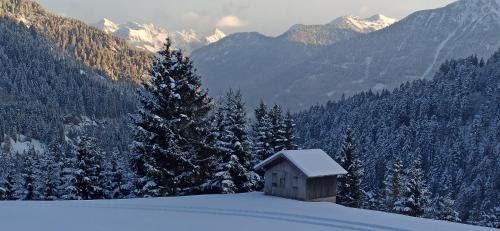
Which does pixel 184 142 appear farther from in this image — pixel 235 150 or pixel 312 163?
pixel 312 163

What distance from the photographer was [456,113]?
18112 centimetres

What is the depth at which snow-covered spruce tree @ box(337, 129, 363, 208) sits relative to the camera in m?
44.7

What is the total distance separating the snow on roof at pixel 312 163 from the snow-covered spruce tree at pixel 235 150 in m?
8.11

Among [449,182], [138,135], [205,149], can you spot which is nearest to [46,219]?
[138,135]

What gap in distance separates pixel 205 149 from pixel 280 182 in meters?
8.57

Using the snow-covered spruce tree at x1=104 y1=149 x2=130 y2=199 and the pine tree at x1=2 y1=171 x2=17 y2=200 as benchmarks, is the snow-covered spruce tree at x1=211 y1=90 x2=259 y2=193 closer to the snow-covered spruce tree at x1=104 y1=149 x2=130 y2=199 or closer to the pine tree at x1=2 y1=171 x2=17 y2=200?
the snow-covered spruce tree at x1=104 y1=149 x2=130 y2=199

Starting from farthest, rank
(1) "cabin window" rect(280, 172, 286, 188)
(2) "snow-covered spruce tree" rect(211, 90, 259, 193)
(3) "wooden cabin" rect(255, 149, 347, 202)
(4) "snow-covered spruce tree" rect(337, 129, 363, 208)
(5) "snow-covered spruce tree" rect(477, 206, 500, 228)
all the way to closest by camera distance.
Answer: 1. (5) "snow-covered spruce tree" rect(477, 206, 500, 228)
2. (4) "snow-covered spruce tree" rect(337, 129, 363, 208)
3. (2) "snow-covered spruce tree" rect(211, 90, 259, 193)
4. (1) "cabin window" rect(280, 172, 286, 188)
5. (3) "wooden cabin" rect(255, 149, 347, 202)

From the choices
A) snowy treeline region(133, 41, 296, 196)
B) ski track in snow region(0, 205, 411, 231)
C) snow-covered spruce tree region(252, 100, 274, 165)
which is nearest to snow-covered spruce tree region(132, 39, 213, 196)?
snowy treeline region(133, 41, 296, 196)

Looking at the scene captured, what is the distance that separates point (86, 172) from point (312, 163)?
23.5 meters

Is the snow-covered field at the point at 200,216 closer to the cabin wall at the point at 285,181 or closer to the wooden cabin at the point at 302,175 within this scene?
the cabin wall at the point at 285,181

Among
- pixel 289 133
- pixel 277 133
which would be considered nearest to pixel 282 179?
pixel 277 133

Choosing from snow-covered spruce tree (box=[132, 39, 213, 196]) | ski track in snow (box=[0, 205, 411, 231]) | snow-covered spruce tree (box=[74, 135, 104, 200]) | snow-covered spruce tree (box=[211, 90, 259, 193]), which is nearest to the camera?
ski track in snow (box=[0, 205, 411, 231])

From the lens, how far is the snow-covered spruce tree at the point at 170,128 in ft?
105

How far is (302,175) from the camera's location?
1027 inches
